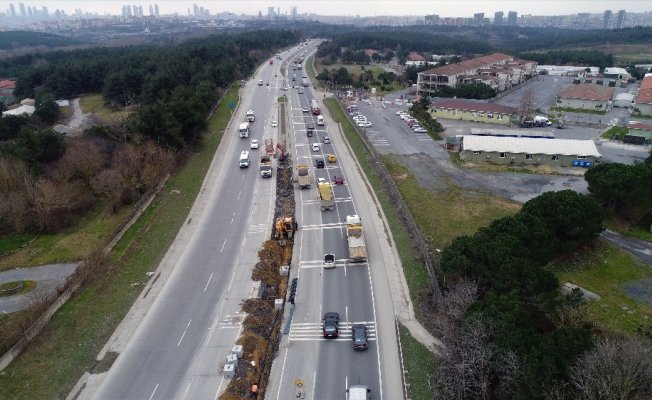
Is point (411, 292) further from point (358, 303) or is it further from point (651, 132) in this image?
point (651, 132)

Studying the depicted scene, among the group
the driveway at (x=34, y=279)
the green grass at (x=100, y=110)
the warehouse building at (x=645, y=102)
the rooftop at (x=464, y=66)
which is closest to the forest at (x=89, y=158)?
the green grass at (x=100, y=110)

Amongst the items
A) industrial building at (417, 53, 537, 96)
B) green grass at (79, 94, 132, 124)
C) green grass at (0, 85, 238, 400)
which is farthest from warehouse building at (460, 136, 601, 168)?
green grass at (79, 94, 132, 124)

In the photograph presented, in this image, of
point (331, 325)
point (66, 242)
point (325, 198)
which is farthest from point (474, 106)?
point (66, 242)

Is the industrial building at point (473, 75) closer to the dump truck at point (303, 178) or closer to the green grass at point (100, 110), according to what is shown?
the dump truck at point (303, 178)

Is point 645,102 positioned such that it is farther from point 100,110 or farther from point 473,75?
point 100,110

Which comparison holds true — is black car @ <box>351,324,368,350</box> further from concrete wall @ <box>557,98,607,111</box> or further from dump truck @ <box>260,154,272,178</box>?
concrete wall @ <box>557,98,607,111</box>

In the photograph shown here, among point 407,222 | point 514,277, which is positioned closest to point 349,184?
point 407,222
